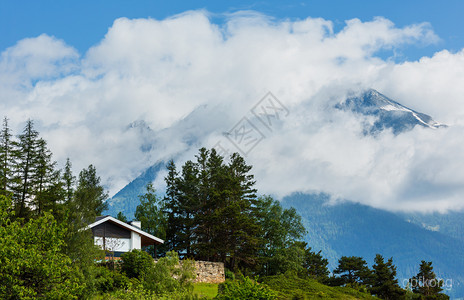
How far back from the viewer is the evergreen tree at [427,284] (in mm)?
56375

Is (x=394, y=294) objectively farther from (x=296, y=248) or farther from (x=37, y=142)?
(x=37, y=142)

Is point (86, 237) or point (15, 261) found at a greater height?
point (86, 237)

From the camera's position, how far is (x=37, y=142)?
4094cm

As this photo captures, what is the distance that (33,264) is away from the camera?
59.2 ft

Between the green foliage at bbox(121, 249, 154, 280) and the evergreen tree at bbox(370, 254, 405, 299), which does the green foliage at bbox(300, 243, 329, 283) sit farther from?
the green foliage at bbox(121, 249, 154, 280)

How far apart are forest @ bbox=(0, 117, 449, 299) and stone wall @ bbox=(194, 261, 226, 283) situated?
1.39 m

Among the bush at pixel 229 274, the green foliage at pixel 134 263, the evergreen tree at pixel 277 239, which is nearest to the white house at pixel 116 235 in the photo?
the green foliage at pixel 134 263

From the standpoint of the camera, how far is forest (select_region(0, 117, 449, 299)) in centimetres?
1905

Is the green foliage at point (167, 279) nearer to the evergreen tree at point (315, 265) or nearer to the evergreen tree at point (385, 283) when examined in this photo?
the evergreen tree at point (385, 283)

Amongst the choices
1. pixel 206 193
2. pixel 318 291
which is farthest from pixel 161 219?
pixel 318 291

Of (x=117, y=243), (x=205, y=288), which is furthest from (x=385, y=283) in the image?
(x=117, y=243)

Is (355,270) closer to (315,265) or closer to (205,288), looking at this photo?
(315,265)

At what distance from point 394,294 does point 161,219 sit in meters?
27.0

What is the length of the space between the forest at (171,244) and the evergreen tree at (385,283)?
0.12 metres
